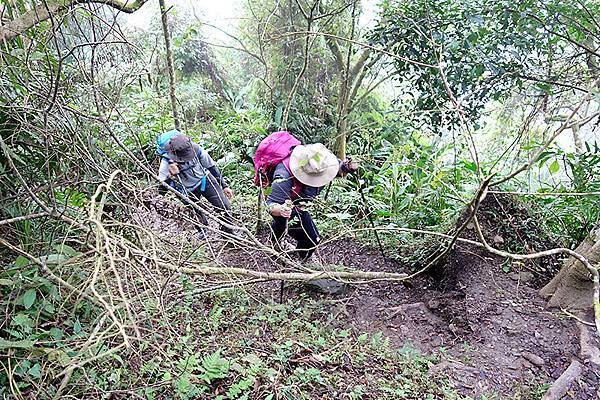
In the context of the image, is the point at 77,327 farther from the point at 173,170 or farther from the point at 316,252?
the point at 316,252

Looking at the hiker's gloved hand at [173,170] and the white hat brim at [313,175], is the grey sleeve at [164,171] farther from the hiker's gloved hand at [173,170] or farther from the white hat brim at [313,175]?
the white hat brim at [313,175]

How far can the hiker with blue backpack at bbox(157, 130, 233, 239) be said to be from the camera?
4445mm

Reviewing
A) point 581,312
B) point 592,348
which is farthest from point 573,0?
point 592,348

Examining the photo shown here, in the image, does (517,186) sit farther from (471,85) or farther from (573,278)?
(573,278)

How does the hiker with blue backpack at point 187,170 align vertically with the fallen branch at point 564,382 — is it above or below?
above

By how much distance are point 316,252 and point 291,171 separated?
134cm

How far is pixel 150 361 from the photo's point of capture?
265 centimetres

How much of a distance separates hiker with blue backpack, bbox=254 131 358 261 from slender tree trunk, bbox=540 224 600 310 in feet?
6.57

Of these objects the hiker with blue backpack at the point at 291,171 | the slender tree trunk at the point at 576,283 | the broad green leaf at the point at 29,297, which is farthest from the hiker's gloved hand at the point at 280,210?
the slender tree trunk at the point at 576,283

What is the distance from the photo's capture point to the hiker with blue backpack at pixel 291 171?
374 cm

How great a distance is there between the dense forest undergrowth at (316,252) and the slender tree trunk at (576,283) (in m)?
0.02

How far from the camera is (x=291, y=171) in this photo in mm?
3826

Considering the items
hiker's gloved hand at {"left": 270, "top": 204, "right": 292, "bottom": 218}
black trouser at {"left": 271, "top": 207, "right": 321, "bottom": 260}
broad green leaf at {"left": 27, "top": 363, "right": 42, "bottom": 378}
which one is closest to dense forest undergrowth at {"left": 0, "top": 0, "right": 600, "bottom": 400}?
broad green leaf at {"left": 27, "top": 363, "right": 42, "bottom": 378}

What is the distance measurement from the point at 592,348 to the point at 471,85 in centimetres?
262
